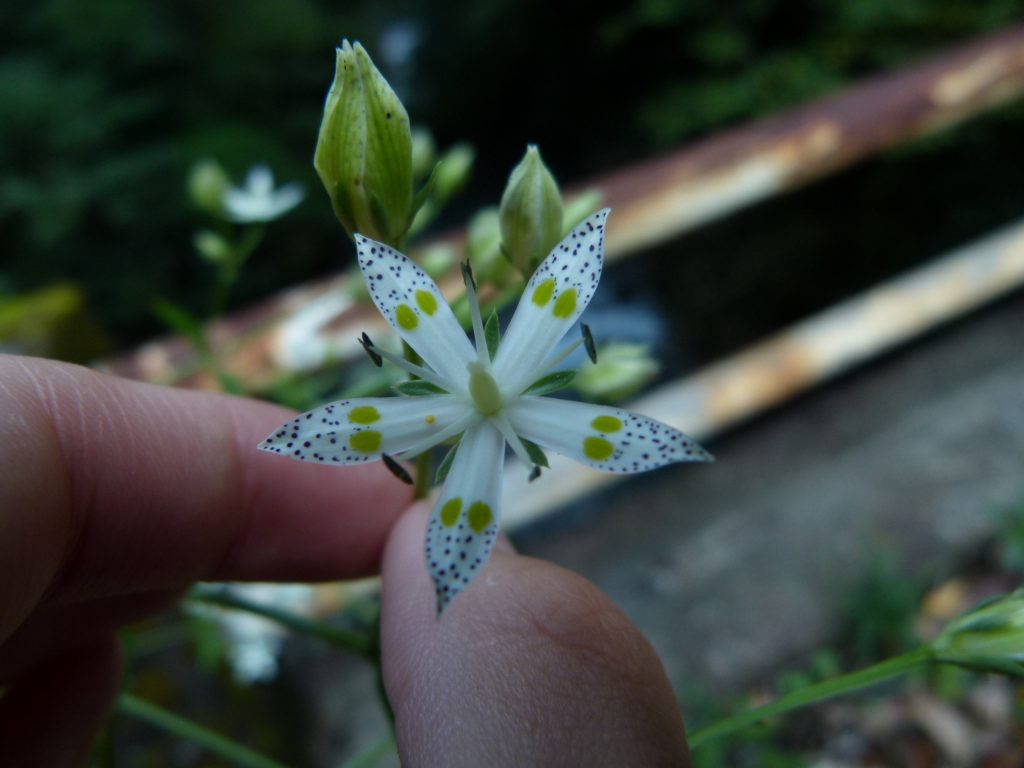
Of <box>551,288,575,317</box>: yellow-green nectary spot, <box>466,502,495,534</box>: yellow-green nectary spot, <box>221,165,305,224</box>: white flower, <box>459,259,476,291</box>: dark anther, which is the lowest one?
<box>466,502,495,534</box>: yellow-green nectary spot

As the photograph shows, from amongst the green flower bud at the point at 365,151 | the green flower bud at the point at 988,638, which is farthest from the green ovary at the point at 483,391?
the green flower bud at the point at 988,638

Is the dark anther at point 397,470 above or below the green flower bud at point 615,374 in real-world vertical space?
above

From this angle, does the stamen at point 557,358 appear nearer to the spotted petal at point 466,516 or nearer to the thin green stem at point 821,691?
the spotted petal at point 466,516

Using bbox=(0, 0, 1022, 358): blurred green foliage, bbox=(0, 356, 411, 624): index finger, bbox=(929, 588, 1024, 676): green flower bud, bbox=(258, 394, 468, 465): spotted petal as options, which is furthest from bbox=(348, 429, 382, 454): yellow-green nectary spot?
bbox=(0, 0, 1022, 358): blurred green foliage

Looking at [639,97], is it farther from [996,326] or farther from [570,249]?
[570,249]

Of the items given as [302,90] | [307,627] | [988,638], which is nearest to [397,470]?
[307,627]

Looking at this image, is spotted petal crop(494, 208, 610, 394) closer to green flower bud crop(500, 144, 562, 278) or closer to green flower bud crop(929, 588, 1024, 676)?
green flower bud crop(500, 144, 562, 278)

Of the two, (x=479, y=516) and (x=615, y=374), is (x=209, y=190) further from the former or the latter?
(x=479, y=516)
